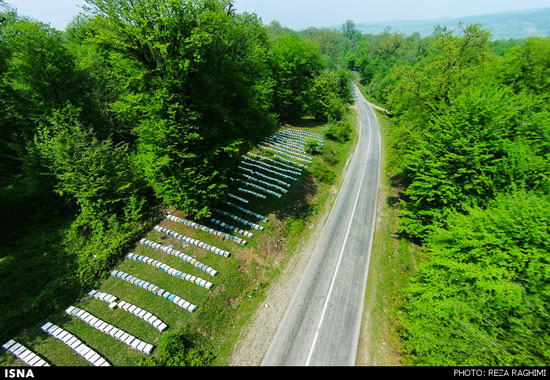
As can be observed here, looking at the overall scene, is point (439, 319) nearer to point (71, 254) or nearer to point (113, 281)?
point (113, 281)

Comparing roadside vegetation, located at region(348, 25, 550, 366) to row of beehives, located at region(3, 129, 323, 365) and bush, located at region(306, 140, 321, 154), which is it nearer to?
row of beehives, located at region(3, 129, 323, 365)

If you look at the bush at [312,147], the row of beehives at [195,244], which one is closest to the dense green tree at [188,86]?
the row of beehives at [195,244]

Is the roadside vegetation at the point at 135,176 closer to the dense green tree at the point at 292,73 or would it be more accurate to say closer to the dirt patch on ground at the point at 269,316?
the dirt patch on ground at the point at 269,316

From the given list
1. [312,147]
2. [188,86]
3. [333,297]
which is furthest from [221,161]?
[312,147]

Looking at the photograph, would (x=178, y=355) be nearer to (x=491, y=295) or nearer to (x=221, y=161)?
(x=221, y=161)

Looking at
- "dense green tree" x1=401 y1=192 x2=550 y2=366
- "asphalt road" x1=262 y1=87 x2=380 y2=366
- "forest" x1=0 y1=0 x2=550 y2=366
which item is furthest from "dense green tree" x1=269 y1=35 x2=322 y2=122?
"dense green tree" x1=401 y1=192 x2=550 y2=366
